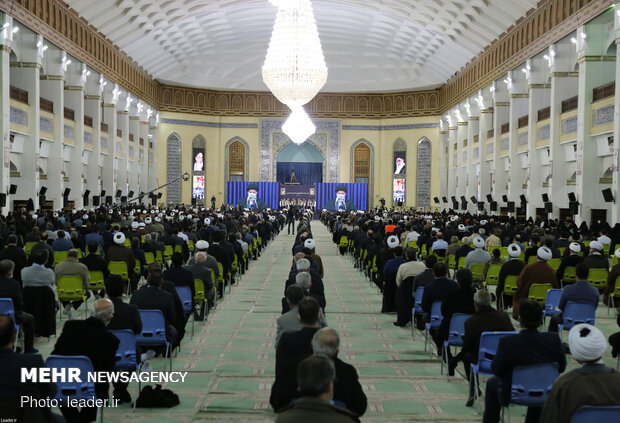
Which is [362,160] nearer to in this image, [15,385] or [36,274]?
[36,274]

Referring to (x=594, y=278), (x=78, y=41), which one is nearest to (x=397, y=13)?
(x=78, y=41)

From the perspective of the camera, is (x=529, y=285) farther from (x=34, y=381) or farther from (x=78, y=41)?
(x=78, y=41)

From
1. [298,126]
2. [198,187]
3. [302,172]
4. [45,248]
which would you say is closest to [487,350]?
[45,248]

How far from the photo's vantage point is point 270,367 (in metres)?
6.98

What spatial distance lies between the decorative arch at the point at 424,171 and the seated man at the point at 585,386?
41.2m

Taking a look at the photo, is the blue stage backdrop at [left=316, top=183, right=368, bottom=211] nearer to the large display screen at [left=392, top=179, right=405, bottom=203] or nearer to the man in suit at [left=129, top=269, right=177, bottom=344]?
the large display screen at [left=392, top=179, right=405, bottom=203]

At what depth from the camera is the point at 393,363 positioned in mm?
7238

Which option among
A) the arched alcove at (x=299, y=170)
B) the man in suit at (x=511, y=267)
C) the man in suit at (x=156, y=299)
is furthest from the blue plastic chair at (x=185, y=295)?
the arched alcove at (x=299, y=170)

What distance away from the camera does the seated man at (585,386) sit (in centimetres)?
326

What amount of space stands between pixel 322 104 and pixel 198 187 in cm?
972

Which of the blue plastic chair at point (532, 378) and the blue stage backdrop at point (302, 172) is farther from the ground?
the blue stage backdrop at point (302, 172)

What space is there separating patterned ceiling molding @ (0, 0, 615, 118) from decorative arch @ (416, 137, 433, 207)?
78.7 inches

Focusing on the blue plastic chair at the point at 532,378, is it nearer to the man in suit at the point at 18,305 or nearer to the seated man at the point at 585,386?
the seated man at the point at 585,386

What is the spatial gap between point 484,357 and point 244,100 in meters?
41.4
